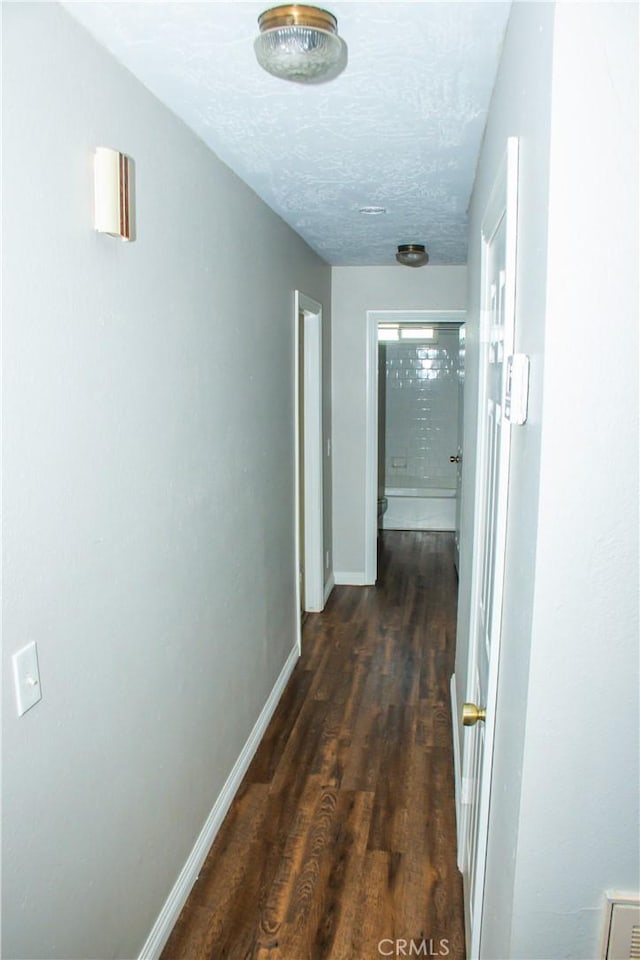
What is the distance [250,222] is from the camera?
2895mm

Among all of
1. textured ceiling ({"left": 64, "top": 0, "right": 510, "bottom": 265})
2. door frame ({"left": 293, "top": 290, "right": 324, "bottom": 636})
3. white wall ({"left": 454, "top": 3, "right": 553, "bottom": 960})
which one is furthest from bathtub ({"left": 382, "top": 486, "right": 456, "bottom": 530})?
white wall ({"left": 454, "top": 3, "right": 553, "bottom": 960})

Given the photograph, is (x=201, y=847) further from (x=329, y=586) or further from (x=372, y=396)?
(x=372, y=396)

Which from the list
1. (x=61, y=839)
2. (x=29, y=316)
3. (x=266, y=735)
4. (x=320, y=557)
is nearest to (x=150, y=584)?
(x=61, y=839)

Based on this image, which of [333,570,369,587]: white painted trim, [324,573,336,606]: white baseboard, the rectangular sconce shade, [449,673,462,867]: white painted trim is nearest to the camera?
the rectangular sconce shade

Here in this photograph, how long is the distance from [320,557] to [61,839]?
3.39 meters

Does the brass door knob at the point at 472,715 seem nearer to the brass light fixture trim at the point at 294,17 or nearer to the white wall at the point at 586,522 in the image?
the white wall at the point at 586,522

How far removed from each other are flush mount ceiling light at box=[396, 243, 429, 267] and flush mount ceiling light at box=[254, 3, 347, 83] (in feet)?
8.45

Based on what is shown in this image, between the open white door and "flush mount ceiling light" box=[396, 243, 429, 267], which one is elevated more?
"flush mount ceiling light" box=[396, 243, 429, 267]

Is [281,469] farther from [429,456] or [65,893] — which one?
[429,456]

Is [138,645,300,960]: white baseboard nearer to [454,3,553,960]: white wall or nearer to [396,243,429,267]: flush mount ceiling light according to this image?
[454,3,553,960]: white wall

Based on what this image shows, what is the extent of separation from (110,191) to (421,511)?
639cm

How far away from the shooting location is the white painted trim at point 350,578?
5461 mm

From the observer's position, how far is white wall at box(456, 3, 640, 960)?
0.91 m

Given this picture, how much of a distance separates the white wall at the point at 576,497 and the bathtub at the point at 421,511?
6.50 meters
